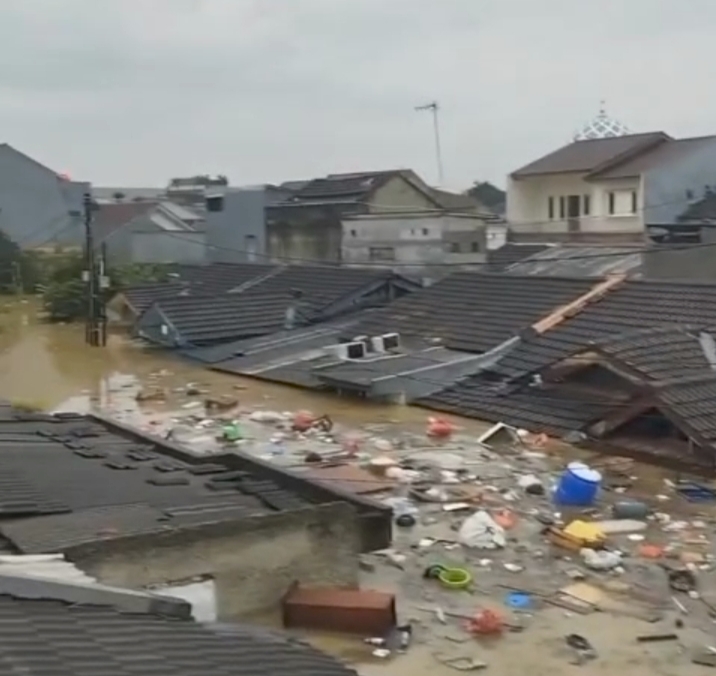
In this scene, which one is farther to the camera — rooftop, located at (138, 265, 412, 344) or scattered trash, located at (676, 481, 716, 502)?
rooftop, located at (138, 265, 412, 344)

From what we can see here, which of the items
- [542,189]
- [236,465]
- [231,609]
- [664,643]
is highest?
[542,189]

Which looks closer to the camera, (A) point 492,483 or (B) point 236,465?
(B) point 236,465

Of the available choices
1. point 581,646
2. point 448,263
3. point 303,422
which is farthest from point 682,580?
point 448,263

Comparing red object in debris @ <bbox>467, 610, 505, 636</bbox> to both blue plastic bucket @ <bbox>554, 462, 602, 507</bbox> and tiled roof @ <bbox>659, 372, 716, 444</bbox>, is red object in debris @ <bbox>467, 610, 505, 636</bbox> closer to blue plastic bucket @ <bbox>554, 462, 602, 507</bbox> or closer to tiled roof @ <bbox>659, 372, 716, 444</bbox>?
blue plastic bucket @ <bbox>554, 462, 602, 507</bbox>

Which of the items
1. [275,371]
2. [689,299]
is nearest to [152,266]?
→ [275,371]

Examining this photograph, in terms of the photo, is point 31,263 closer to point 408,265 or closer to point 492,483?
point 408,265

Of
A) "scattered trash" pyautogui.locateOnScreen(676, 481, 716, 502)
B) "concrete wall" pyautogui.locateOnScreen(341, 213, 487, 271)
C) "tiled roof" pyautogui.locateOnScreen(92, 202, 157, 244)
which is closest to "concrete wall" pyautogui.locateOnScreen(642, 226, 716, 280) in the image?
"concrete wall" pyautogui.locateOnScreen(341, 213, 487, 271)
